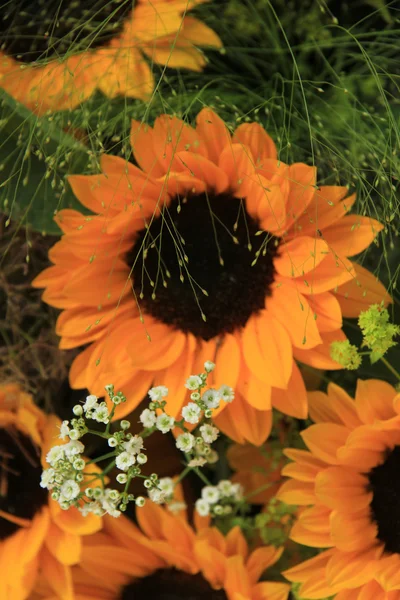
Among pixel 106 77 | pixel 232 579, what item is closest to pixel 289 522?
pixel 232 579

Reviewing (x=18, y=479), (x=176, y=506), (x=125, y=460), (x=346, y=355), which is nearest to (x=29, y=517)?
(x=18, y=479)

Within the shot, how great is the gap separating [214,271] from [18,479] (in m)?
0.28

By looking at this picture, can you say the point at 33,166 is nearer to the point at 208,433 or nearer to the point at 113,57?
the point at 113,57

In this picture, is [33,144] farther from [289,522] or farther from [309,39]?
[289,522]

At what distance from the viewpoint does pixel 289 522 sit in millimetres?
726

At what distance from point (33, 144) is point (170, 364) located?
220 mm

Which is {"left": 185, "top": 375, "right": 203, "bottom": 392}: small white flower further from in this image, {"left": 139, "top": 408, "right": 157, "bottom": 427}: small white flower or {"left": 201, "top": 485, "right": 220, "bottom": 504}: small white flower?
{"left": 201, "top": 485, "right": 220, "bottom": 504}: small white flower

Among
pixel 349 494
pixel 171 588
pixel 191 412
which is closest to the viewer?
pixel 191 412

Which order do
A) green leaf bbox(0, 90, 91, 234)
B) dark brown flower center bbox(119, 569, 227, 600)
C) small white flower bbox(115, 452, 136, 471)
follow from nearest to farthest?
small white flower bbox(115, 452, 136, 471) → green leaf bbox(0, 90, 91, 234) → dark brown flower center bbox(119, 569, 227, 600)

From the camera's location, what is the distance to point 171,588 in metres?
0.76

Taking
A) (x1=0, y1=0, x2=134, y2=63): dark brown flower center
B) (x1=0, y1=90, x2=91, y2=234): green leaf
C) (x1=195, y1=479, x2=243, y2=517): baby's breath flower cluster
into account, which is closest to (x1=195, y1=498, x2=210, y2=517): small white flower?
(x1=195, y1=479, x2=243, y2=517): baby's breath flower cluster

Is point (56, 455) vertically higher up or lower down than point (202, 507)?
higher up

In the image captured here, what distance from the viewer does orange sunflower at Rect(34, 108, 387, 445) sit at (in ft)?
1.92

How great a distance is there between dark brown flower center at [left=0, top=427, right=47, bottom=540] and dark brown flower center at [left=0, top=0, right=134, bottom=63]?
347 millimetres
